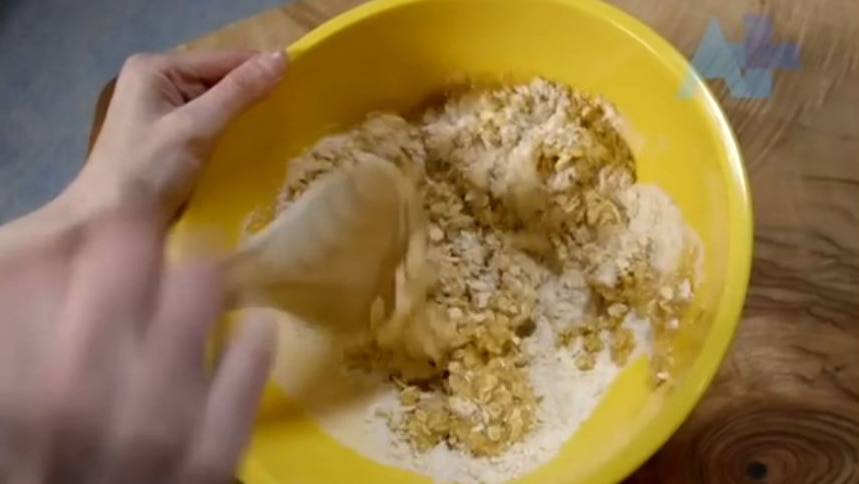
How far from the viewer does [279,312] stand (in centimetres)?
81

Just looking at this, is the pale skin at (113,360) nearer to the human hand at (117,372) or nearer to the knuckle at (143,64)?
the human hand at (117,372)

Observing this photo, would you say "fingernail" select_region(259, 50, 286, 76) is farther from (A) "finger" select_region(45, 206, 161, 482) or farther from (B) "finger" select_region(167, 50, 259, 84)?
(A) "finger" select_region(45, 206, 161, 482)

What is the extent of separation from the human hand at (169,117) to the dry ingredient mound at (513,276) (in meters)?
0.11

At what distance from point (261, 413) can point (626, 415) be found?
9.5 inches

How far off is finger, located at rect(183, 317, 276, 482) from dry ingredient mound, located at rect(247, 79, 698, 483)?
0.25 metres

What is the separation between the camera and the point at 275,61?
803mm

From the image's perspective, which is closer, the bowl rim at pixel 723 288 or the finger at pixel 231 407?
the finger at pixel 231 407

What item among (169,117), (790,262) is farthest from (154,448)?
(790,262)

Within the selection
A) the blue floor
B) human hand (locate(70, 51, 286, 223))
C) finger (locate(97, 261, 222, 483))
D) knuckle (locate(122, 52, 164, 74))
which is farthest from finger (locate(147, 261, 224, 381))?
the blue floor

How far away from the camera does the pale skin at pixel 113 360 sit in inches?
19.6

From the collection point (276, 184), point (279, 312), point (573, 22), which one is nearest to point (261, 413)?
point (279, 312)

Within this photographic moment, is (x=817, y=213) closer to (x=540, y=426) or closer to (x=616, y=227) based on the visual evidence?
(x=616, y=227)

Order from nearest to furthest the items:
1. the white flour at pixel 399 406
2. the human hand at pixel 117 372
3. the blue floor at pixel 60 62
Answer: the human hand at pixel 117 372, the white flour at pixel 399 406, the blue floor at pixel 60 62

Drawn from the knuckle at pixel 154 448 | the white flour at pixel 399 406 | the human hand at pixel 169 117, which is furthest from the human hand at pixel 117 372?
the white flour at pixel 399 406
